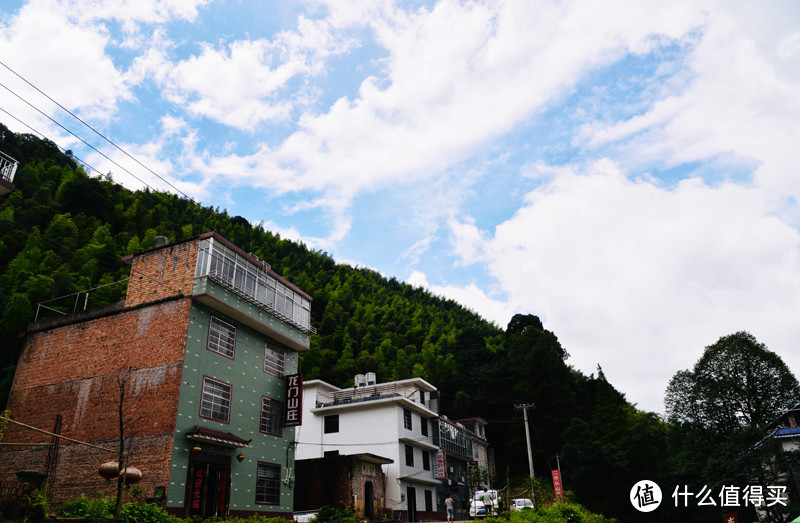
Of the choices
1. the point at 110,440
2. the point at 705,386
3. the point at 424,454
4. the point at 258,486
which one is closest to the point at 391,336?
the point at 424,454

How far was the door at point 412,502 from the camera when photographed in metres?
29.8

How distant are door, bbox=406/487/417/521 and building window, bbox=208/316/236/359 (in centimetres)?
1596

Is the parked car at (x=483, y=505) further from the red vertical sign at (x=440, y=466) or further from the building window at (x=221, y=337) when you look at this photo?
the building window at (x=221, y=337)

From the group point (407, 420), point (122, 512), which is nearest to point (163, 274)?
point (122, 512)

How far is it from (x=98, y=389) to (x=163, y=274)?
15.2ft

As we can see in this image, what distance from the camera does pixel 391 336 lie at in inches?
2258

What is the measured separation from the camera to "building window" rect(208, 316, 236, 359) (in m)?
19.1

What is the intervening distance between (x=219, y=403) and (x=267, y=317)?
4336mm

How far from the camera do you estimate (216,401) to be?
61.4 ft

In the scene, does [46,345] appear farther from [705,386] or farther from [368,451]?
[705,386]

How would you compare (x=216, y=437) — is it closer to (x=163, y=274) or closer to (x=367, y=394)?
(x=163, y=274)

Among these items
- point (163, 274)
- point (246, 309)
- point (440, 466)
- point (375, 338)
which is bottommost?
point (440, 466)

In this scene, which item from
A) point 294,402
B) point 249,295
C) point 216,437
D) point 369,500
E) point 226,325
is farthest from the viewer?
point 369,500

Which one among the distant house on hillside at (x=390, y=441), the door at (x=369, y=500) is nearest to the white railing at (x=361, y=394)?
the distant house on hillside at (x=390, y=441)
